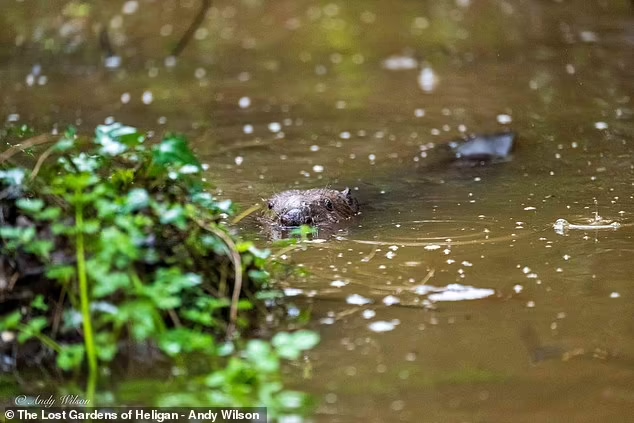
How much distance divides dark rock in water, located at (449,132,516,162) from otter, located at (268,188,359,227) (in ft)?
5.67

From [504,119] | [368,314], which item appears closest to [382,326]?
[368,314]

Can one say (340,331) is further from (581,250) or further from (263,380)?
(581,250)

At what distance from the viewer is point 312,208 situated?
6.43m

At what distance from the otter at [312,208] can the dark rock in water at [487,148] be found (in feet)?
5.67

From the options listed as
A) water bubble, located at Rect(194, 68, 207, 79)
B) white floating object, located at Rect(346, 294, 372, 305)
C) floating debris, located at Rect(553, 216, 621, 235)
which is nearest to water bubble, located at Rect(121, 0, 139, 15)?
water bubble, located at Rect(194, 68, 207, 79)

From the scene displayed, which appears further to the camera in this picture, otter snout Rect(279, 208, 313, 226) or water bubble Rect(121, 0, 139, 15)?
water bubble Rect(121, 0, 139, 15)

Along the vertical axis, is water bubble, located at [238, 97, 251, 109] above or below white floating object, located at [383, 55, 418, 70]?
above

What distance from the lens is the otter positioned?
6.36 metres

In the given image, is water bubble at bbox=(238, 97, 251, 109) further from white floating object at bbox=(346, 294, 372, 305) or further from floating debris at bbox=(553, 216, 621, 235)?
white floating object at bbox=(346, 294, 372, 305)

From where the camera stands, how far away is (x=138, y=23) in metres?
14.8

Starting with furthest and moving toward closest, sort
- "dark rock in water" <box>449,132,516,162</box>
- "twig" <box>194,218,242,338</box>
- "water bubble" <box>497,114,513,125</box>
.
A: "water bubble" <box>497,114,513,125</box> < "dark rock in water" <box>449,132,516,162</box> < "twig" <box>194,218,242,338</box>

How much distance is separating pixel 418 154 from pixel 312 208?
2.22 m

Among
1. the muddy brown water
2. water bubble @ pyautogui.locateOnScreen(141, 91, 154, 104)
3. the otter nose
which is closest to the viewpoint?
the muddy brown water

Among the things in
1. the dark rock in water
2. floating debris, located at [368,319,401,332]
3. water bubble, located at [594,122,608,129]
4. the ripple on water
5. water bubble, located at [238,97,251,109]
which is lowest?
water bubble, located at [238,97,251,109]
